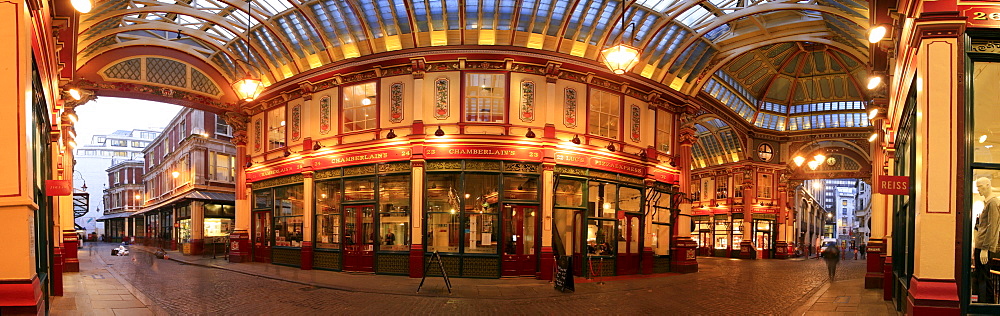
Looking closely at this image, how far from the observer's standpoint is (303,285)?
1712 cm

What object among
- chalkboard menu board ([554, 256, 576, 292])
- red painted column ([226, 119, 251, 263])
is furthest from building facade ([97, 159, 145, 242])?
chalkboard menu board ([554, 256, 576, 292])

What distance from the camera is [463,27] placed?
1902 centimetres

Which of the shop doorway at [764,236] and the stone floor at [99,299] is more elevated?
the stone floor at [99,299]

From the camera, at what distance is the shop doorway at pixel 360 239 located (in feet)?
66.3

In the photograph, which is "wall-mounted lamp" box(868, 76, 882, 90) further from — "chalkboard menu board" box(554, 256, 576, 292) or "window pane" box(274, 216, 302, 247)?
"window pane" box(274, 216, 302, 247)

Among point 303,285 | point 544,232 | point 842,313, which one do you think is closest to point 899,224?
point 842,313

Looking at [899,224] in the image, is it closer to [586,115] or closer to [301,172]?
[586,115]

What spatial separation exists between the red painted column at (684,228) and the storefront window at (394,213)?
34.4 ft

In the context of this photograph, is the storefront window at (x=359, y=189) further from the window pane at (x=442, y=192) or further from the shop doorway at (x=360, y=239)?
the window pane at (x=442, y=192)

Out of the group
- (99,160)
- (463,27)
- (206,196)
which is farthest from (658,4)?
(99,160)

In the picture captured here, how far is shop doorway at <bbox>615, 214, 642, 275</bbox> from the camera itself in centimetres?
2135

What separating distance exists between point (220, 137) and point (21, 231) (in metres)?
34.7

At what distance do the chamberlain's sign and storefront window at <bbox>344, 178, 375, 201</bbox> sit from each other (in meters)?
14.2

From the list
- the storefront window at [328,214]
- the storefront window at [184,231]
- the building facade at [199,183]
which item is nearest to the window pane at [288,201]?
the storefront window at [328,214]
